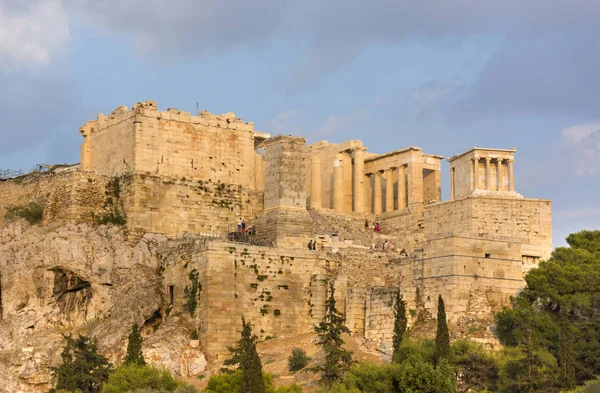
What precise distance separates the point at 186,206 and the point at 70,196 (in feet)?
16.2

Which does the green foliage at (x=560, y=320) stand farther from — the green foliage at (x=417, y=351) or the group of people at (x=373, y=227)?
the group of people at (x=373, y=227)

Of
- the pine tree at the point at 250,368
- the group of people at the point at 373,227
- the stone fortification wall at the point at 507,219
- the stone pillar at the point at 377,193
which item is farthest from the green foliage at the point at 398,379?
the stone pillar at the point at 377,193

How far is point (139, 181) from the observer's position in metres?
73.0

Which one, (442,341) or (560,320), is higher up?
(560,320)

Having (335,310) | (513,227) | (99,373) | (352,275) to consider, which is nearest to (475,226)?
(513,227)

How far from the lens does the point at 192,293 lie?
67.1 meters

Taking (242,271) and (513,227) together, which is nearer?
(242,271)

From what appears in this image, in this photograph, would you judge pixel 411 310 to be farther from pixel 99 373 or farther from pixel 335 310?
pixel 99 373

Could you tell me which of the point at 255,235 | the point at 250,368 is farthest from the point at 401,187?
the point at 250,368

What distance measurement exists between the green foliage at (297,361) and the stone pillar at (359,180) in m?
18.6

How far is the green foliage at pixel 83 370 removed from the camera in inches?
2461

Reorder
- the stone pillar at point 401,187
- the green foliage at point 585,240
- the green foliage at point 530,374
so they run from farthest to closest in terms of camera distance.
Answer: the stone pillar at point 401,187 → the green foliage at point 585,240 → the green foliage at point 530,374

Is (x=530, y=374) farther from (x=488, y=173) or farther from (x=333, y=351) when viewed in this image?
(x=488, y=173)

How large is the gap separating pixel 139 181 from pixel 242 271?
7.93m
